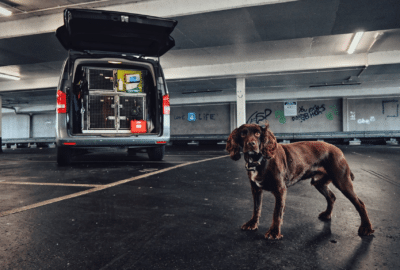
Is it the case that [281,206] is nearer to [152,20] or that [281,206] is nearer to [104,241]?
[104,241]

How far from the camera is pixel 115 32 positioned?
4.86 m

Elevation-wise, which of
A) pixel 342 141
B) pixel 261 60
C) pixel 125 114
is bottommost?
pixel 342 141

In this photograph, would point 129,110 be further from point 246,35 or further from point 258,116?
point 258,116

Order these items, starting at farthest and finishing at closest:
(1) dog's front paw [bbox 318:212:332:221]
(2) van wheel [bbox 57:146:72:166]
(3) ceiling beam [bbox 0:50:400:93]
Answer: (3) ceiling beam [bbox 0:50:400:93] < (2) van wheel [bbox 57:146:72:166] < (1) dog's front paw [bbox 318:212:332:221]

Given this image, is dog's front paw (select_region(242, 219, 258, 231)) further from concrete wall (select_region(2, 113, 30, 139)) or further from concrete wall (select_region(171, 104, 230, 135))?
concrete wall (select_region(2, 113, 30, 139))

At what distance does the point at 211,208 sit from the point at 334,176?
3.76ft

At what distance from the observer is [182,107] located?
27906 mm

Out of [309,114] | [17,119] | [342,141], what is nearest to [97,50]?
[342,141]

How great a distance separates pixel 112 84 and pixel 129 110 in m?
0.73

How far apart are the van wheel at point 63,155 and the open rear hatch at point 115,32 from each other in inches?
87.2

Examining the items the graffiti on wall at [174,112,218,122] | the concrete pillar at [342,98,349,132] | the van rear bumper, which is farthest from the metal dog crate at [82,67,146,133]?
the concrete pillar at [342,98,349,132]

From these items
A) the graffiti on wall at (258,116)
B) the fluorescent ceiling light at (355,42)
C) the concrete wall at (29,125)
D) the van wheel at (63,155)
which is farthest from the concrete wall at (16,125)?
the fluorescent ceiling light at (355,42)

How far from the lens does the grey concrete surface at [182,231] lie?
56.6 inches

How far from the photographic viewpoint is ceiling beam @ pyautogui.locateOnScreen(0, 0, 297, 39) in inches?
254
